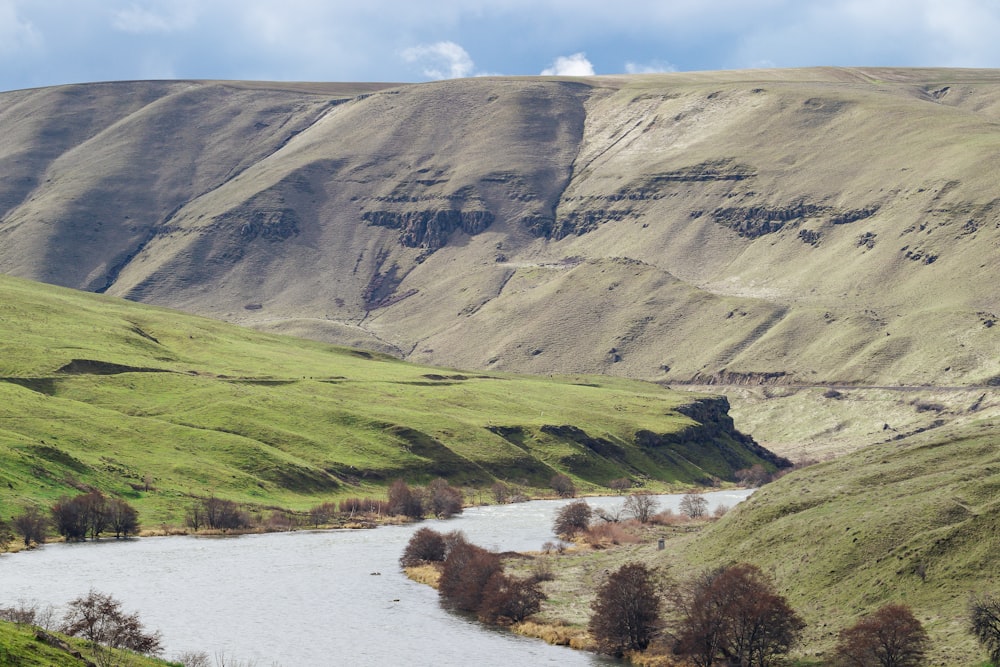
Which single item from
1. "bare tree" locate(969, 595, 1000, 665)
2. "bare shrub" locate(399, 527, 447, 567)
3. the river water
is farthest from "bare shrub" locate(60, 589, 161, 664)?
"bare shrub" locate(399, 527, 447, 567)

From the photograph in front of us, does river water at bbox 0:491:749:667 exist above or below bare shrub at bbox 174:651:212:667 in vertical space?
above

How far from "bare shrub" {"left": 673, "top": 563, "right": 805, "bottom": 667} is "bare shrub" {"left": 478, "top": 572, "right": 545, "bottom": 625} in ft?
67.6

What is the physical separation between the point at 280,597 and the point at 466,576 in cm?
1764

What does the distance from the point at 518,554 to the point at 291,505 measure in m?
55.2

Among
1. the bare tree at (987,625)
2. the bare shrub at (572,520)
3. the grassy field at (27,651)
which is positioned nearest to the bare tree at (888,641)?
the bare tree at (987,625)

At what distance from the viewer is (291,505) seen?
184375 mm

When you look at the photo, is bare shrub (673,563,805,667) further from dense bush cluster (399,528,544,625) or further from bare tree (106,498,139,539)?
bare tree (106,498,139,539)

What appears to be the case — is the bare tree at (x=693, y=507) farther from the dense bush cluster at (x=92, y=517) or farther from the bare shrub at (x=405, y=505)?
the dense bush cluster at (x=92, y=517)

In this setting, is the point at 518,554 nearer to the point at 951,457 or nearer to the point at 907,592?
the point at 951,457

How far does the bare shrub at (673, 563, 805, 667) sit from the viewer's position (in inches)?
3150

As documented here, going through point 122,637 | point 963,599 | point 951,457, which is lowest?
point 122,637

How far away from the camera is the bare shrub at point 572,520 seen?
546 feet

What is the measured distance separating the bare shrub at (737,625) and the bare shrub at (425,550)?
175 ft

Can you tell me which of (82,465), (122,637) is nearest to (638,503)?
(82,465)
